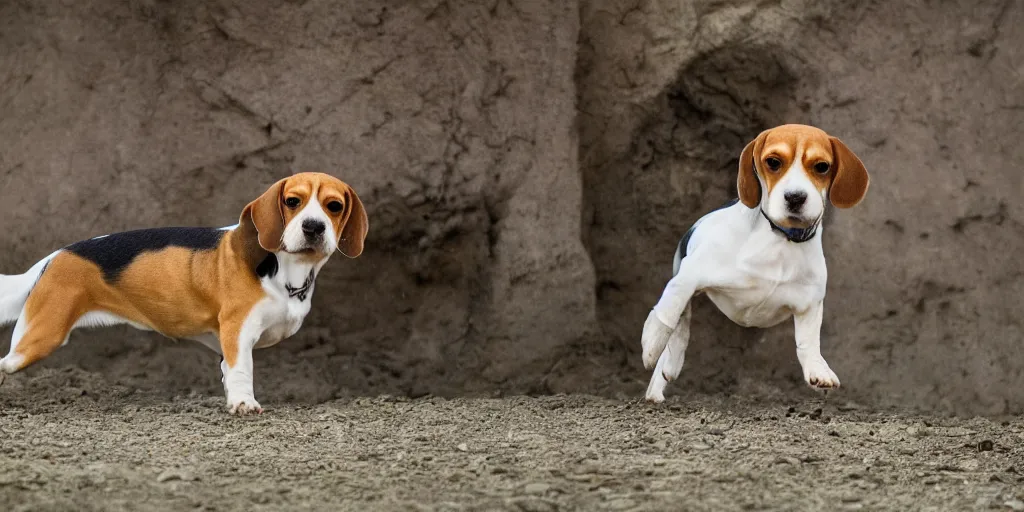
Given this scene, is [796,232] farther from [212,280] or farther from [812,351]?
[212,280]

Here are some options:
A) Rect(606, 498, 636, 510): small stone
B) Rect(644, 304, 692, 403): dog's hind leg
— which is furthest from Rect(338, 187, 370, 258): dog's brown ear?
Rect(606, 498, 636, 510): small stone

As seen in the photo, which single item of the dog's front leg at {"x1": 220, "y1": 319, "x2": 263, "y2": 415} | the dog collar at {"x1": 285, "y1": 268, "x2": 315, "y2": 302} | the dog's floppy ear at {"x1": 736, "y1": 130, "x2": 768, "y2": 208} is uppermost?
the dog's floppy ear at {"x1": 736, "y1": 130, "x2": 768, "y2": 208}

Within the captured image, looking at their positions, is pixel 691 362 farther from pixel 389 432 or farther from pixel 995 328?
pixel 389 432

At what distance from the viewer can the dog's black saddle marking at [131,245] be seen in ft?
20.8

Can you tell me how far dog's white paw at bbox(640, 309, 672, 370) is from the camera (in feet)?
20.0

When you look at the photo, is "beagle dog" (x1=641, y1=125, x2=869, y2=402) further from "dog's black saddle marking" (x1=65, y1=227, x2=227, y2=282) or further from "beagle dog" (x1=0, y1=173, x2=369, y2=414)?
"dog's black saddle marking" (x1=65, y1=227, x2=227, y2=282)

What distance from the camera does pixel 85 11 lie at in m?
7.43

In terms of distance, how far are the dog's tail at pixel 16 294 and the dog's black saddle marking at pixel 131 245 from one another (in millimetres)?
190

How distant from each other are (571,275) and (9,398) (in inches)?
125

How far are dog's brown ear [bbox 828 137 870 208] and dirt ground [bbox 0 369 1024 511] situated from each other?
1.04 meters

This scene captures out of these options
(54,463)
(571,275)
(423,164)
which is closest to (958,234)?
(571,275)

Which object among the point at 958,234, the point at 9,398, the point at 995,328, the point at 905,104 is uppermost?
the point at 905,104

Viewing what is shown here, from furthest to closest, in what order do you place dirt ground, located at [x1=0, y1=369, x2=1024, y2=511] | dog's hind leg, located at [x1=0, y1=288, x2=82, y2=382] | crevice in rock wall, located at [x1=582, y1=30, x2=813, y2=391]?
crevice in rock wall, located at [x1=582, y1=30, x2=813, y2=391] < dog's hind leg, located at [x1=0, y1=288, x2=82, y2=382] < dirt ground, located at [x1=0, y1=369, x2=1024, y2=511]

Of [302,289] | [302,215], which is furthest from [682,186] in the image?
[302,215]
